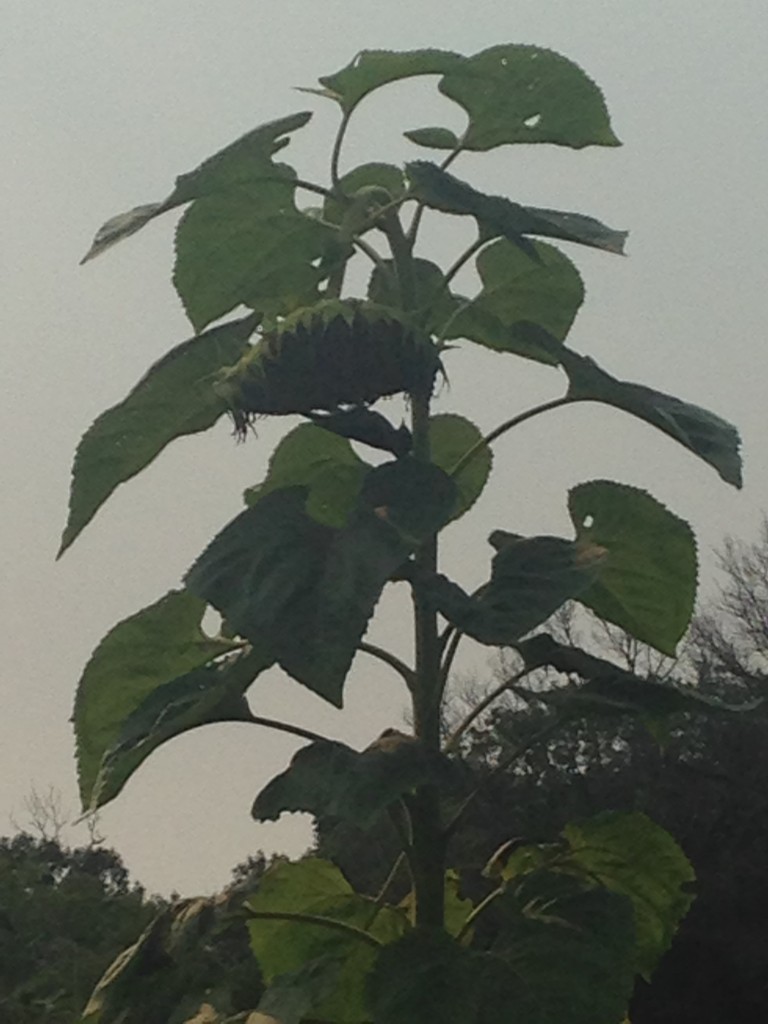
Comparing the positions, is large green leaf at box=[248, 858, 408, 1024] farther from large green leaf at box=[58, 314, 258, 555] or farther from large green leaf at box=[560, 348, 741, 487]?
large green leaf at box=[560, 348, 741, 487]

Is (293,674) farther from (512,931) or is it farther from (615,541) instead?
(615,541)

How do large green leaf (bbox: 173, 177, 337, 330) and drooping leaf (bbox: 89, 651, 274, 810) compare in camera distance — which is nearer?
drooping leaf (bbox: 89, 651, 274, 810)

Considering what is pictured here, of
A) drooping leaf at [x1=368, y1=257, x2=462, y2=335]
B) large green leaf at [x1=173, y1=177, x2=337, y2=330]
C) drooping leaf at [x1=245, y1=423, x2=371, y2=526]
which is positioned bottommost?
drooping leaf at [x1=245, y1=423, x2=371, y2=526]

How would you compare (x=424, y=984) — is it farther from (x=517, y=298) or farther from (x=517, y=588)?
(x=517, y=298)

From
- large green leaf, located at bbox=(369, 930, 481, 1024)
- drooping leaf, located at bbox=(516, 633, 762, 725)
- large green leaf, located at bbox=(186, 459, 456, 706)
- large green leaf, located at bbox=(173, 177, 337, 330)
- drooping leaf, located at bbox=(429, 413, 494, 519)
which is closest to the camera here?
large green leaf, located at bbox=(186, 459, 456, 706)

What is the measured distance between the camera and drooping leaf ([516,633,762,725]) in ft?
4.86

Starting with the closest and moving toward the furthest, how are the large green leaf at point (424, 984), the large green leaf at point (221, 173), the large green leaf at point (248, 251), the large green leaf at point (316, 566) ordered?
the large green leaf at point (316, 566)
the large green leaf at point (424, 984)
the large green leaf at point (221, 173)
the large green leaf at point (248, 251)

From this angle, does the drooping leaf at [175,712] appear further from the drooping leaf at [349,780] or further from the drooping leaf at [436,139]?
the drooping leaf at [436,139]

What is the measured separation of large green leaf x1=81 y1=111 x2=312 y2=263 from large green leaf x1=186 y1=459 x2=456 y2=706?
339 millimetres

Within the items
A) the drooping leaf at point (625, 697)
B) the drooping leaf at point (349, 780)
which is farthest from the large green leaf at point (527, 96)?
the drooping leaf at point (349, 780)

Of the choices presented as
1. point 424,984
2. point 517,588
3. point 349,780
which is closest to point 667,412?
point 517,588

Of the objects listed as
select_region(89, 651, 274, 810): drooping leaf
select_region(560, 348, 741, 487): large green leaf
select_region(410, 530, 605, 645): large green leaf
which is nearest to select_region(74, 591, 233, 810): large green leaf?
select_region(89, 651, 274, 810): drooping leaf

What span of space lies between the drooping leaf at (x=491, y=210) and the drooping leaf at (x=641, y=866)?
2.03ft

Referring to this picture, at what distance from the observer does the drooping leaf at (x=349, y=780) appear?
1.34 meters
